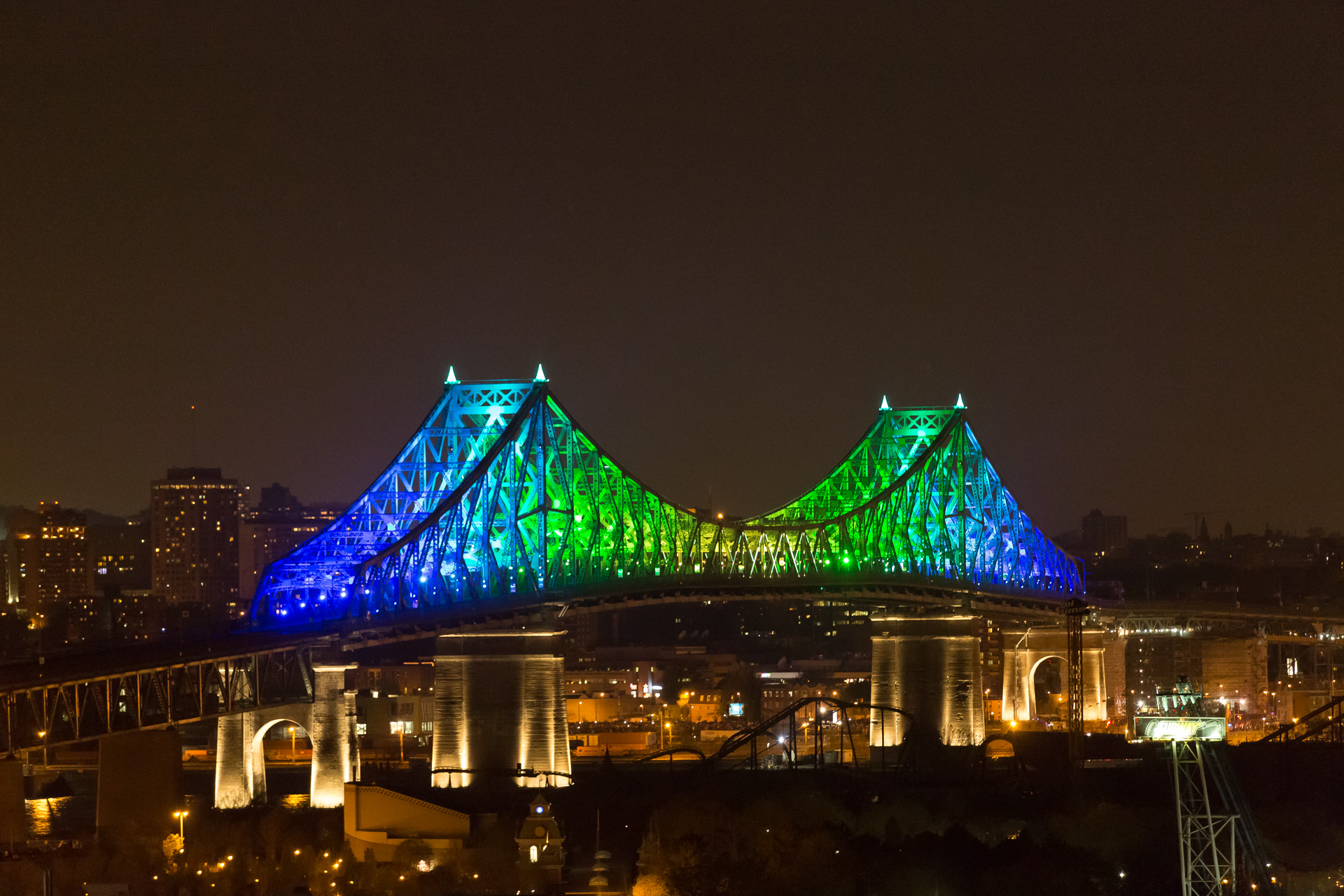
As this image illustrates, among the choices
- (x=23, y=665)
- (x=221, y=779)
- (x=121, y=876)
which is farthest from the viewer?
(x=221, y=779)

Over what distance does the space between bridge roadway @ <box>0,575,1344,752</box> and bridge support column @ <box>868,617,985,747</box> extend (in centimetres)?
A: 327

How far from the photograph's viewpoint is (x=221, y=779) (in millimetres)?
95375

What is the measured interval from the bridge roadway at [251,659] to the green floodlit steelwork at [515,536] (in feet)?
2.36

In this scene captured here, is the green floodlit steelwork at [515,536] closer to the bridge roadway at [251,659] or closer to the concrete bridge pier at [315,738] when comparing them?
the bridge roadway at [251,659]

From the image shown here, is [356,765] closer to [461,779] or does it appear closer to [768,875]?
[461,779]

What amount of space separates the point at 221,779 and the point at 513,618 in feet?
46.8

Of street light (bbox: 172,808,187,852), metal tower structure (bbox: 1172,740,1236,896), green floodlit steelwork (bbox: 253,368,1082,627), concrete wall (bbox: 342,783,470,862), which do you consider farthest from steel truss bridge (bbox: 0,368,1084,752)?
metal tower structure (bbox: 1172,740,1236,896)

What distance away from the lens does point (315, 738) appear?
96562 millimetres

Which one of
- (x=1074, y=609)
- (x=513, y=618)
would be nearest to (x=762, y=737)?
(x=1074, y=609)

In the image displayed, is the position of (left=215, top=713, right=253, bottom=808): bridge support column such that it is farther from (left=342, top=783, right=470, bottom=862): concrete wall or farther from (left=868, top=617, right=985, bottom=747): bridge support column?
(left=868, top=617, right=985, bottom=747): bridge support column

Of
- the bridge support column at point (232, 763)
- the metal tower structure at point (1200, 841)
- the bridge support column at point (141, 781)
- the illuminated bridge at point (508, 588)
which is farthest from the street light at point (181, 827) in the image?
the metal tower structure at point (1200, 841)

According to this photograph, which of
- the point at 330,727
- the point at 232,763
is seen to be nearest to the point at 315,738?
the point at 330,727

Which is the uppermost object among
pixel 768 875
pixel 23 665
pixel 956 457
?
pixel 956 457

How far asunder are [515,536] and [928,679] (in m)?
25.5
